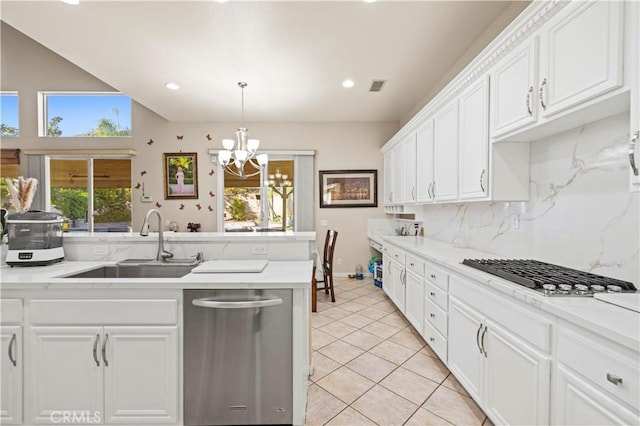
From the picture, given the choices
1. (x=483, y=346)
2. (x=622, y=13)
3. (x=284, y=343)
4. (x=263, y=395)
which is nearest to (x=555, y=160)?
(x=622, y=13)

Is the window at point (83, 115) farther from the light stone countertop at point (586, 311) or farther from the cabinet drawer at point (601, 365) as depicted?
the cabinet drawer at point (601, 365)

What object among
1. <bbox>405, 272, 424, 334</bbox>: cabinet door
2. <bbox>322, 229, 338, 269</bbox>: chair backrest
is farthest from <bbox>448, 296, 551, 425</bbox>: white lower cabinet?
<bbox>322, 229, 338, 269</bbox>: chair backrest

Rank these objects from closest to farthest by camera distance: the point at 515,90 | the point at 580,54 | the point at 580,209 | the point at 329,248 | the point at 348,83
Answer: the point at 580,54
the point at 580,209
the point at 515,90
the point at 348,83
the point at 329,248

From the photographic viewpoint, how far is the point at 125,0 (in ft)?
7.66

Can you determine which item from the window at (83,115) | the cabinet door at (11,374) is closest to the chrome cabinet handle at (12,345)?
the cabinet door at (11,374)

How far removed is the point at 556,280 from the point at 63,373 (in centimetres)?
265

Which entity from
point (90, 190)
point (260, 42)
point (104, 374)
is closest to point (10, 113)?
point (90, 190)

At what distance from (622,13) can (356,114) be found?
13.5ft

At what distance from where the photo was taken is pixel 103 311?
5.15 ft

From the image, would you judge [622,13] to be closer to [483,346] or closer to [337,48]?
[483,346]

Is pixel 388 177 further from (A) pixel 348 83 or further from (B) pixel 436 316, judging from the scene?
(B) pixel 436 316

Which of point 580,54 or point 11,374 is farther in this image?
point 11,374

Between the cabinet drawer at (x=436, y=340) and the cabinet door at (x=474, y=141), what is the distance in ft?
3.85

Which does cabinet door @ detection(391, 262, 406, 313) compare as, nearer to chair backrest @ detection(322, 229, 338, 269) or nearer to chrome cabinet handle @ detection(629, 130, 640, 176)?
chair backrest @ detection(322, 229, 338, 269)
